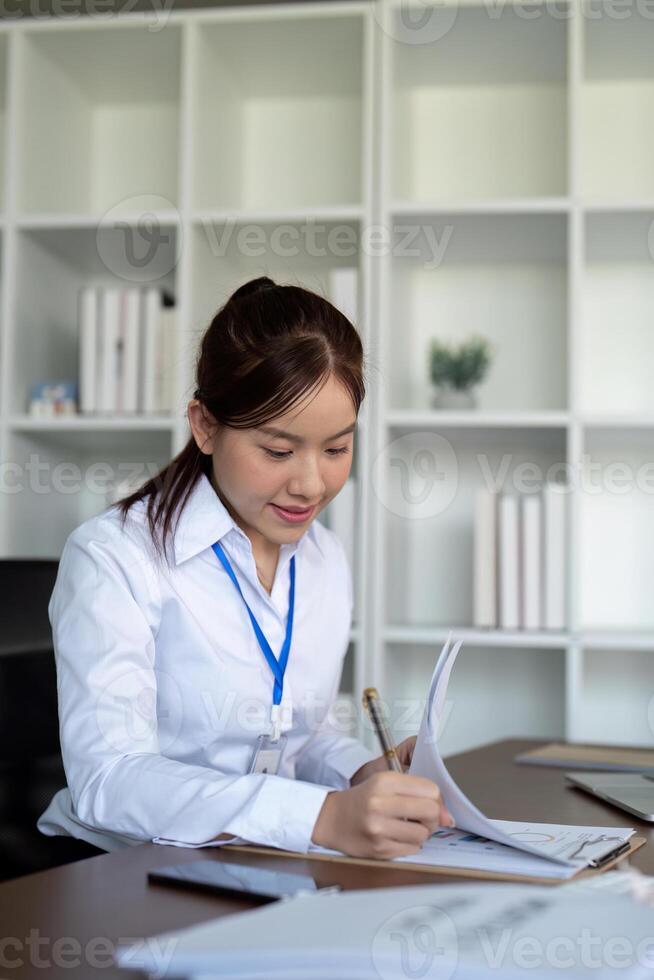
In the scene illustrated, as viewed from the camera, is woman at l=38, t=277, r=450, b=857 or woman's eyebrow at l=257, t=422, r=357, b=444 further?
woman's eyebrow at l=257, t=422, r=357, b=444

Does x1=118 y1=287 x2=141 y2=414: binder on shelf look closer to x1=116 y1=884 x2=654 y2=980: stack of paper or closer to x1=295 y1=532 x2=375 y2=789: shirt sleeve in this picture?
x1=295 y1=532 x2=375 y2=789: shirt sleeve

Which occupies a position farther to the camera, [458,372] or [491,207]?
[458,372]

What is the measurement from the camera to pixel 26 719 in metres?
1.25

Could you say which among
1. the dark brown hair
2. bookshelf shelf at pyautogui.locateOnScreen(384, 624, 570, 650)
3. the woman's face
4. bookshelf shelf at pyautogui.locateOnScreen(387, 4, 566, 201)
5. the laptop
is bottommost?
the laptop

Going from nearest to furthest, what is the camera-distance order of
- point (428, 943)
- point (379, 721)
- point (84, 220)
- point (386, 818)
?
point (428, 943)
point (386, 818)
point (379, 721)
point (84, 220)

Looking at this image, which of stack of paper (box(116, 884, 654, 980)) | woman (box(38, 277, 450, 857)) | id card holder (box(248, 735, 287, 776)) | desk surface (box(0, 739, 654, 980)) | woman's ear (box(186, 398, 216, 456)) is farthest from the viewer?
woman's ear (box(186, 398, 216, 456))

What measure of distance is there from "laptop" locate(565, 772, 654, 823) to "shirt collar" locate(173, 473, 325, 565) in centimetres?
49

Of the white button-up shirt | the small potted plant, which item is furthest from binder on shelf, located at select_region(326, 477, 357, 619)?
the white button-up shirt

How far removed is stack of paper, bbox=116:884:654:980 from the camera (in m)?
0.49

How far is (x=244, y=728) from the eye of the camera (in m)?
1.20

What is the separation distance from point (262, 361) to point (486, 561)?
1085 millimetres

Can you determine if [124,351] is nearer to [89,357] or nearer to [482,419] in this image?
[89,357]

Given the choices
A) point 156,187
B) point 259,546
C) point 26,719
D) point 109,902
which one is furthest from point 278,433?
point 156,187

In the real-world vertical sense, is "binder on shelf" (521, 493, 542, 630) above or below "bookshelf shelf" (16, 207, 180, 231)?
below
